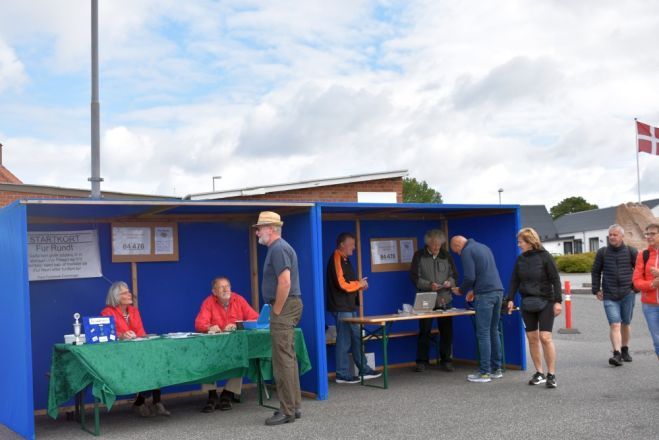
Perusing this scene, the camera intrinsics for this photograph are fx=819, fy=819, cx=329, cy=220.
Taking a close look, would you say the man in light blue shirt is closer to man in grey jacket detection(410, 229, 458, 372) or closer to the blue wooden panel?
man in grey jacket detection(410, 229, 458, 372)

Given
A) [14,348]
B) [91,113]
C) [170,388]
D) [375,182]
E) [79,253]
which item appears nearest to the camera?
[14,348]

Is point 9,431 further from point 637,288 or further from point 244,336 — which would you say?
point 637,288

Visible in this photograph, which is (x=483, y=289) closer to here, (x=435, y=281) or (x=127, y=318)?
(x=435, y=281)

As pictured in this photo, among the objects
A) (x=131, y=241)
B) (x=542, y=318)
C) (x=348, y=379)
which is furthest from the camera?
(x=348, y=379)

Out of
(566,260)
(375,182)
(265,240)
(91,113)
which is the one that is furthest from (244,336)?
(566,260)

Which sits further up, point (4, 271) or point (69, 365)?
point (4, 271)

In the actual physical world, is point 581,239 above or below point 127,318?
above

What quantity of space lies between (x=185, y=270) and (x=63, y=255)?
4.88 ft

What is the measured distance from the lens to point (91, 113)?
12.8 m

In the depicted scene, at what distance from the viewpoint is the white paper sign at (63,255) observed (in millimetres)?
8836

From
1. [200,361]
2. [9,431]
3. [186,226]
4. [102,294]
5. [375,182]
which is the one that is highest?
[375,182]

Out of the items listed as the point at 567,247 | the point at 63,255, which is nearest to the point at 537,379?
the point at 63,255

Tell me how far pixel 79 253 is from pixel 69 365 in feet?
5.50

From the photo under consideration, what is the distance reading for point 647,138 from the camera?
1089 inches
